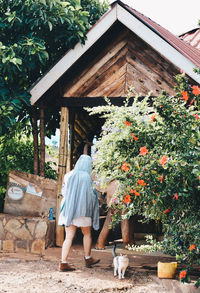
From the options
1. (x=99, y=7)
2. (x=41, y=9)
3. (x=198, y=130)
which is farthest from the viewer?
(x=99, y=7)

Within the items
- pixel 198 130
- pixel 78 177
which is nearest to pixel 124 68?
pixel 78 177

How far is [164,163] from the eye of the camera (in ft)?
12.1

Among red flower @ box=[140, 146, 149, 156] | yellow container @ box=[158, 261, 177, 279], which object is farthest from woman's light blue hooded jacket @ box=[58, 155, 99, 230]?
red flower @ box=[140, 146, 149, 156]

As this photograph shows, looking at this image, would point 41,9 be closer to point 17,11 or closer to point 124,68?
point 17,11

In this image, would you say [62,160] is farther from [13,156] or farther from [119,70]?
[119,70]

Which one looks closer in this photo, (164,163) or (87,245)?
(164,163)

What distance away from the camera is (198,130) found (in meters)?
3.89

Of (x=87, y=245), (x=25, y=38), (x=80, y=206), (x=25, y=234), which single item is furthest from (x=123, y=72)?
(x=25, y=234)

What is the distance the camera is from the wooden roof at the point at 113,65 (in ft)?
22.0

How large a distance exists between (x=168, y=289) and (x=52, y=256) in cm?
247

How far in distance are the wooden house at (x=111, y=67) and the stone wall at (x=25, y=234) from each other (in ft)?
1.27

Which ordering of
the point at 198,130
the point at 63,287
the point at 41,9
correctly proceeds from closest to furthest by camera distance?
the point at 198,130
the point at 63,287
the point at 41,9

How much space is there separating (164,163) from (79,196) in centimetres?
215

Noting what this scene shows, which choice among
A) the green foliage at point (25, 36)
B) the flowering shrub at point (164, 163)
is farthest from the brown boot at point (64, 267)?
the green foliage at point (25, 36)
